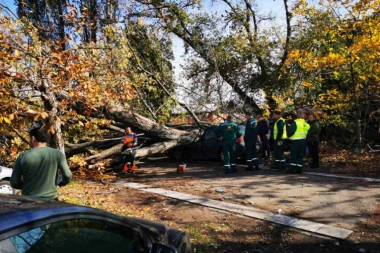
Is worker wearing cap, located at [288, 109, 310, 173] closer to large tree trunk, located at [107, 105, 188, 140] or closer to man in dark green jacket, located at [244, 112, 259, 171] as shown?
man in dark green jacket, located at [244, 112, 259, 171]

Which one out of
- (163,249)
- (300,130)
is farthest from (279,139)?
(163,249)

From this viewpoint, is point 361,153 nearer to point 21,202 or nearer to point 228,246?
point 228,246

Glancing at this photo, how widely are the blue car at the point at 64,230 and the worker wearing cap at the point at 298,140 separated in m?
7.50

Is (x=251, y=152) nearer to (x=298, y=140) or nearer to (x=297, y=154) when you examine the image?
(x=297, y=154)

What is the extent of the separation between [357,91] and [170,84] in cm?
830

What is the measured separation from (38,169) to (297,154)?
294 inches

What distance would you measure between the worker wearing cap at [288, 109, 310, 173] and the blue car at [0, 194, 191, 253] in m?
7.50

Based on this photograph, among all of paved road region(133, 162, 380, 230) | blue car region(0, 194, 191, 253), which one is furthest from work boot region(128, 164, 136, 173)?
blue car region(0, 194, 191, 253)

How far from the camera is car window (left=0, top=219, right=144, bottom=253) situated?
1612 millimetres

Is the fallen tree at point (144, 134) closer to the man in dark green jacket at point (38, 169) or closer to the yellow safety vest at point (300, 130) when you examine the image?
the yellow safety vest at point (300, 130)

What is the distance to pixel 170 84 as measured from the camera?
15.9 metres

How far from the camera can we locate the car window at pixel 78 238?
1612mm

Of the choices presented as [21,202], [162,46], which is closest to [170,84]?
[162,46]

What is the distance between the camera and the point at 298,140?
927cm
